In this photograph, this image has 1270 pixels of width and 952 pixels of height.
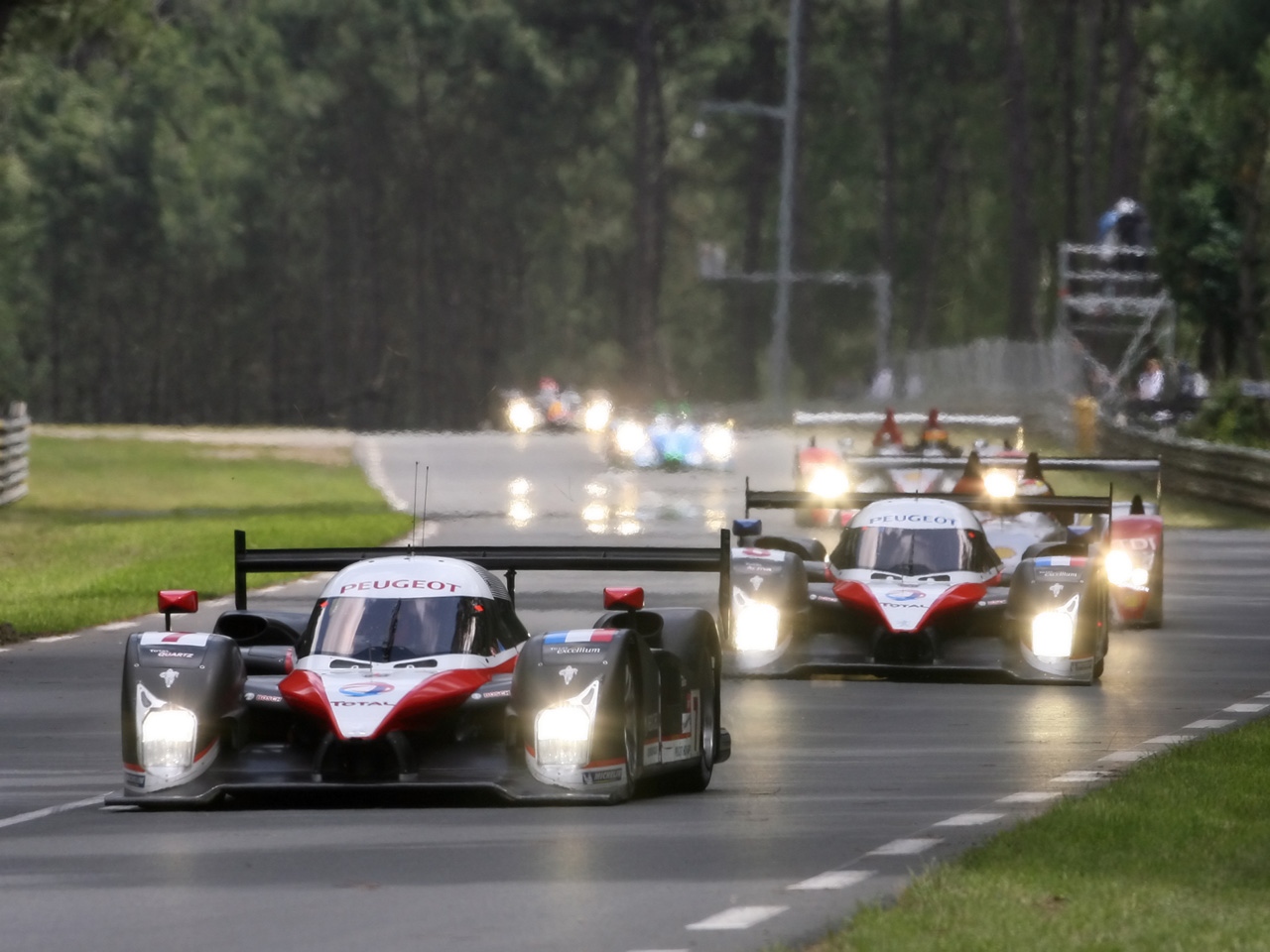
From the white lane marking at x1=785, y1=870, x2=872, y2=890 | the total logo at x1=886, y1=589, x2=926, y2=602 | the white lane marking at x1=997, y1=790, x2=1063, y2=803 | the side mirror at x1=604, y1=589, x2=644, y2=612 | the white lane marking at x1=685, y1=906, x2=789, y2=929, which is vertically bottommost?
the white lane marking at x1=997, y1=790, x2=1063, y2=803

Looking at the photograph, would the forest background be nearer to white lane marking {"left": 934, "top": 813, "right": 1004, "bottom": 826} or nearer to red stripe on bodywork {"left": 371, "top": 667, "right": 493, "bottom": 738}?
red stripe on bodywork {"left": 371, "top": 667, "right": 493, "bottom": 738}

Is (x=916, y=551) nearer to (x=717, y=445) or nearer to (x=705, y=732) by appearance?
(x=705, y=732)

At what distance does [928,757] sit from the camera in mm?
15359

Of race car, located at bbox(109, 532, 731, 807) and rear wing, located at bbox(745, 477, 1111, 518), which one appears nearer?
race car, located at bbox(109, 532, 731, 807)

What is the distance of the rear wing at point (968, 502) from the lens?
71.1 ft

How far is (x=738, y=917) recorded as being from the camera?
31.8ft

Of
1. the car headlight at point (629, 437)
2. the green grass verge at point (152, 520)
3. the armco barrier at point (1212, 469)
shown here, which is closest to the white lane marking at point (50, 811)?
the green grass verge at point (152, 520)

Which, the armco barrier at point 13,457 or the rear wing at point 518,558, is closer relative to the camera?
the rear wing at point 518,558

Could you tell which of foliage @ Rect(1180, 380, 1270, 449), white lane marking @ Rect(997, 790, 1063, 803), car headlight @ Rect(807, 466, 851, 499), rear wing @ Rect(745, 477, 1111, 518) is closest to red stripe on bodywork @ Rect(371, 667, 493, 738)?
white lane marking @ Rect(997, 790, 1063, 803)

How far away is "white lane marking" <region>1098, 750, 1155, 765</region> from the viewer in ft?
49.8

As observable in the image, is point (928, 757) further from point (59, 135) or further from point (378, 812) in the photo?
point (59, 135)

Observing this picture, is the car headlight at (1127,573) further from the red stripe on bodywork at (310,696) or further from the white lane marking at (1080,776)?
the red stripe on bodywork at (310,696)

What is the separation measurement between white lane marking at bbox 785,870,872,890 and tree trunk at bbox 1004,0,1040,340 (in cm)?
7627

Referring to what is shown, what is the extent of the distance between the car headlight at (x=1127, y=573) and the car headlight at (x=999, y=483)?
105 cm
